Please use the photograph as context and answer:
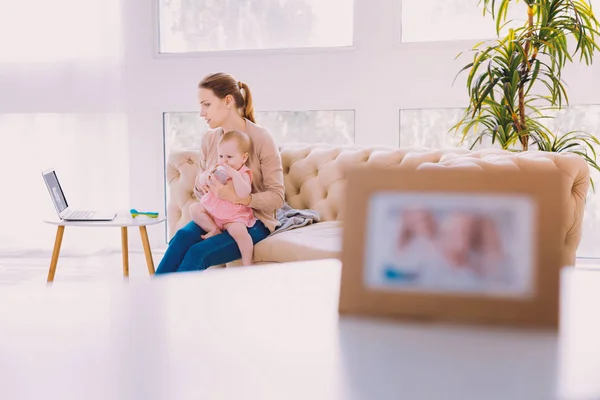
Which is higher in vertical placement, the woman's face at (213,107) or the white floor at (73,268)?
the woman's face at (213,107)

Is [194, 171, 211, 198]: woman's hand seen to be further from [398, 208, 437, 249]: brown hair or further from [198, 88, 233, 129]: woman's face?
[398, 208, 437, 249]: brown hair

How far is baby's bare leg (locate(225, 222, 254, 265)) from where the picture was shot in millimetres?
2459

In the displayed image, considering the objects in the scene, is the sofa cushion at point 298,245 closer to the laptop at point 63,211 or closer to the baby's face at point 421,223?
the laptop at point 63,211

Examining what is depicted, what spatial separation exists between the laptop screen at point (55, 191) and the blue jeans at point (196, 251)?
953 mm

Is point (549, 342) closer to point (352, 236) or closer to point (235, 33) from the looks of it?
point (352, 236)

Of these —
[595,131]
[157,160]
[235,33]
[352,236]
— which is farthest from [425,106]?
[352,236]

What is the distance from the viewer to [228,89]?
267 centimetres

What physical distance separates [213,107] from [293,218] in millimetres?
591

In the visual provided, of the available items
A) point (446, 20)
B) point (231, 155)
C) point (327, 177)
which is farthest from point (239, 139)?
point (446, 20)

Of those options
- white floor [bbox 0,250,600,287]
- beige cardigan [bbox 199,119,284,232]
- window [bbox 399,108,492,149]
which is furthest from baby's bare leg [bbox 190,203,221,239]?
window [bbox 399,108,492,149]

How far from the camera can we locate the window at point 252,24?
3955 millimetres

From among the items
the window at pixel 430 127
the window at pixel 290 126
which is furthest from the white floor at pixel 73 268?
the window at pixel 430 127

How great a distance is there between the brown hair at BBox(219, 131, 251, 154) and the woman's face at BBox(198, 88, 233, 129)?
0.38ft

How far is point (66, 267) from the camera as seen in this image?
13.0 ft
